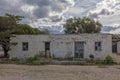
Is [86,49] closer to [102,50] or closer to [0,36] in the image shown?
[102,50]

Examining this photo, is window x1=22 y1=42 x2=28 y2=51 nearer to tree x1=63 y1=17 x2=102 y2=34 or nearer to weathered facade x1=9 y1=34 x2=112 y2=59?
weathered facade x1=9 y1=34 x2=112 y2=59

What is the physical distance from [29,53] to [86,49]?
680cm

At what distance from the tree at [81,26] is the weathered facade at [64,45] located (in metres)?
30.1

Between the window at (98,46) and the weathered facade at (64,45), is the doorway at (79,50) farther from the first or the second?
the window at (98,46)

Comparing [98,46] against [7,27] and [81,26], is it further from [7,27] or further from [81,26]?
[81,26]

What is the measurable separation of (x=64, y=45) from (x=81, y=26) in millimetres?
30923

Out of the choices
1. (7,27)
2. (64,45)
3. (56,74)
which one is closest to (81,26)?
(64,45)

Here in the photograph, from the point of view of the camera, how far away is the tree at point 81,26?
2608 inches

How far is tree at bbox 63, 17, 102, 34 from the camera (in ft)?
217

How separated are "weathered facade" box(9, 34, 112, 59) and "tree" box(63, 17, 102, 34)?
30.1m

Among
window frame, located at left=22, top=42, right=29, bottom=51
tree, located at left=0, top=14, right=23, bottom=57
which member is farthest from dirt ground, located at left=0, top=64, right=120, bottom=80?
window frame, located at left=22, top=42, right=29, bottom=51

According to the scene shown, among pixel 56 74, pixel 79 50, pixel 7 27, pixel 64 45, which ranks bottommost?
pixel 56 74

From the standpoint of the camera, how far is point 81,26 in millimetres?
66562

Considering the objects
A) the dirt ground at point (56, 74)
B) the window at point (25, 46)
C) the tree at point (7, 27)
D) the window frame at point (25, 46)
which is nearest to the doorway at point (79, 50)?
the window frame at point (25, 46)
